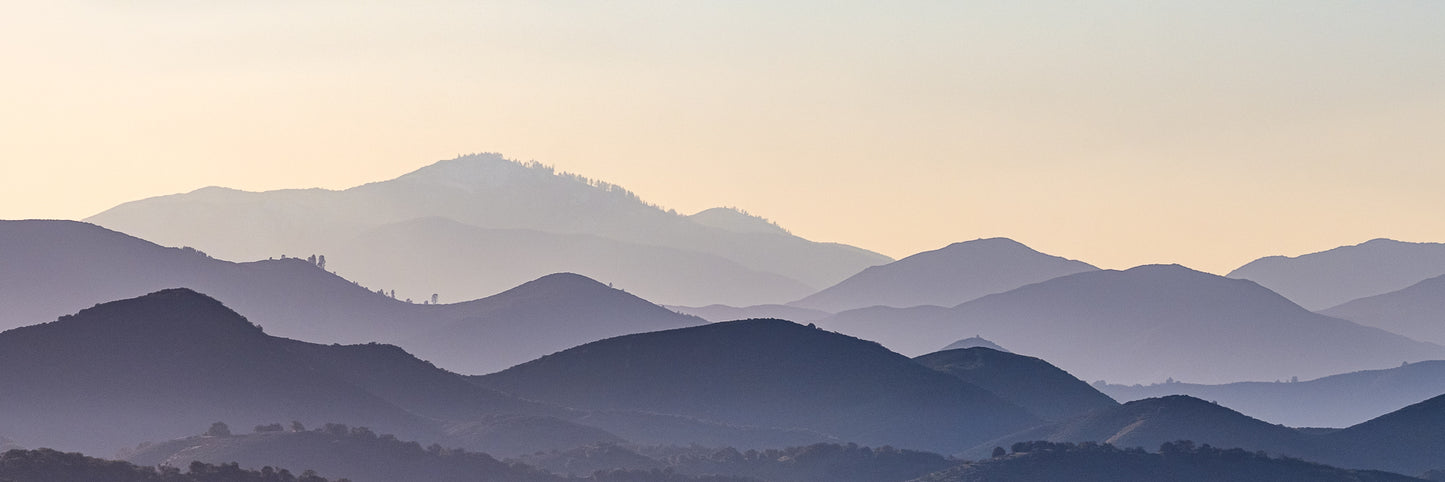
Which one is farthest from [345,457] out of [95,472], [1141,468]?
[1141,468]

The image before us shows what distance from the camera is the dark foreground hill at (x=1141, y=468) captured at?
186m

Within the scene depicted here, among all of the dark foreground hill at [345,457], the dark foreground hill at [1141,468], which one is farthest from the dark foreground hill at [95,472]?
the dark foreground hill at [1141,468]

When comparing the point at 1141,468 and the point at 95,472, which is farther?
the point at 1141,468

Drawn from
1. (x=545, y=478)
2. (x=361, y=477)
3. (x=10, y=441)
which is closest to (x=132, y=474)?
(x=361, y=477)

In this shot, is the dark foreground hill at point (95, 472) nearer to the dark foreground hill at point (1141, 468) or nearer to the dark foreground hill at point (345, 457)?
the dark foreground hill at point (345, 457)

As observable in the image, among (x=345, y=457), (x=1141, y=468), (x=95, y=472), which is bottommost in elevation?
(x=95, y=472)

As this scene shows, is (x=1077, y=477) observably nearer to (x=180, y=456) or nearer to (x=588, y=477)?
(x=588, y=477)

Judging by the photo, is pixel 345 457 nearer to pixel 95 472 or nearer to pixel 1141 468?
pixel 95 472

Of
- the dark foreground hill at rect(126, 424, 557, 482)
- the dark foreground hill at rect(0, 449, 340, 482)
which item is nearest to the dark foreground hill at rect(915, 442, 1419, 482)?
the dark foreground hill at rect(126, 424, 557, 482)

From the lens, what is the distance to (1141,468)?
190m

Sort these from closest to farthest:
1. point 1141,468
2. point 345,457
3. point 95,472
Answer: point 95,472 < point 345,457 < point 1141,468

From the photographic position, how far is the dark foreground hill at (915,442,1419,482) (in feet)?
612

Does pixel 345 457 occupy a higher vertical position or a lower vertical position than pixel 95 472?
higher

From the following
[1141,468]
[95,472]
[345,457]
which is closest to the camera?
[95,472]
